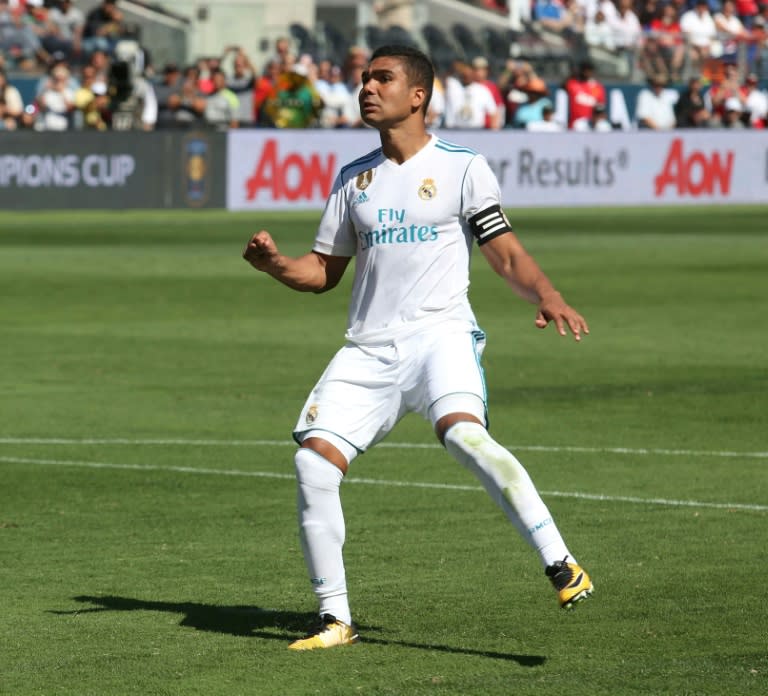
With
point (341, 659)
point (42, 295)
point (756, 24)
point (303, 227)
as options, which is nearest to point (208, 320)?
point (42, 295)

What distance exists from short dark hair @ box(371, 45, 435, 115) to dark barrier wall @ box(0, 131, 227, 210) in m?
24.3

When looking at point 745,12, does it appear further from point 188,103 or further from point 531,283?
point 531,283

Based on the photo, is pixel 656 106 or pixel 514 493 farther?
pixel 656 106

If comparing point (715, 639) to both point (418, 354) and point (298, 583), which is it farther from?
point (298, 583)

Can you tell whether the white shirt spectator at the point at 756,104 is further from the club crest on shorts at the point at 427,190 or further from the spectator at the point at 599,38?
the club crest on shorts at the point at 427,190

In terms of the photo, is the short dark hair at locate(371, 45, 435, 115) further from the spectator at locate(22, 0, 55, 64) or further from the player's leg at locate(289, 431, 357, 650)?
the spectator at locate(22, 0, 55, 64)

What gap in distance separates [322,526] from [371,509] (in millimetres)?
2928

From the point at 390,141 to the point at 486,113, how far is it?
99.4 feet

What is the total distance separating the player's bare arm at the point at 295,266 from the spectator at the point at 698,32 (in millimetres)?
36570

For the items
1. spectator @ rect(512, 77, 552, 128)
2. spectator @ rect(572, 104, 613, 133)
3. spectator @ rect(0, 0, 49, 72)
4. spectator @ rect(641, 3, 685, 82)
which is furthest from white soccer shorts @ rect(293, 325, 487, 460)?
spectator @ rect(641, 3, 685, 82)

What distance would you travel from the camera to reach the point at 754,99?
41.8 metres

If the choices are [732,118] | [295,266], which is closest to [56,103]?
[732,118]

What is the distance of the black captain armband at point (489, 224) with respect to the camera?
22.1 ft

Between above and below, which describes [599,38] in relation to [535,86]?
above
